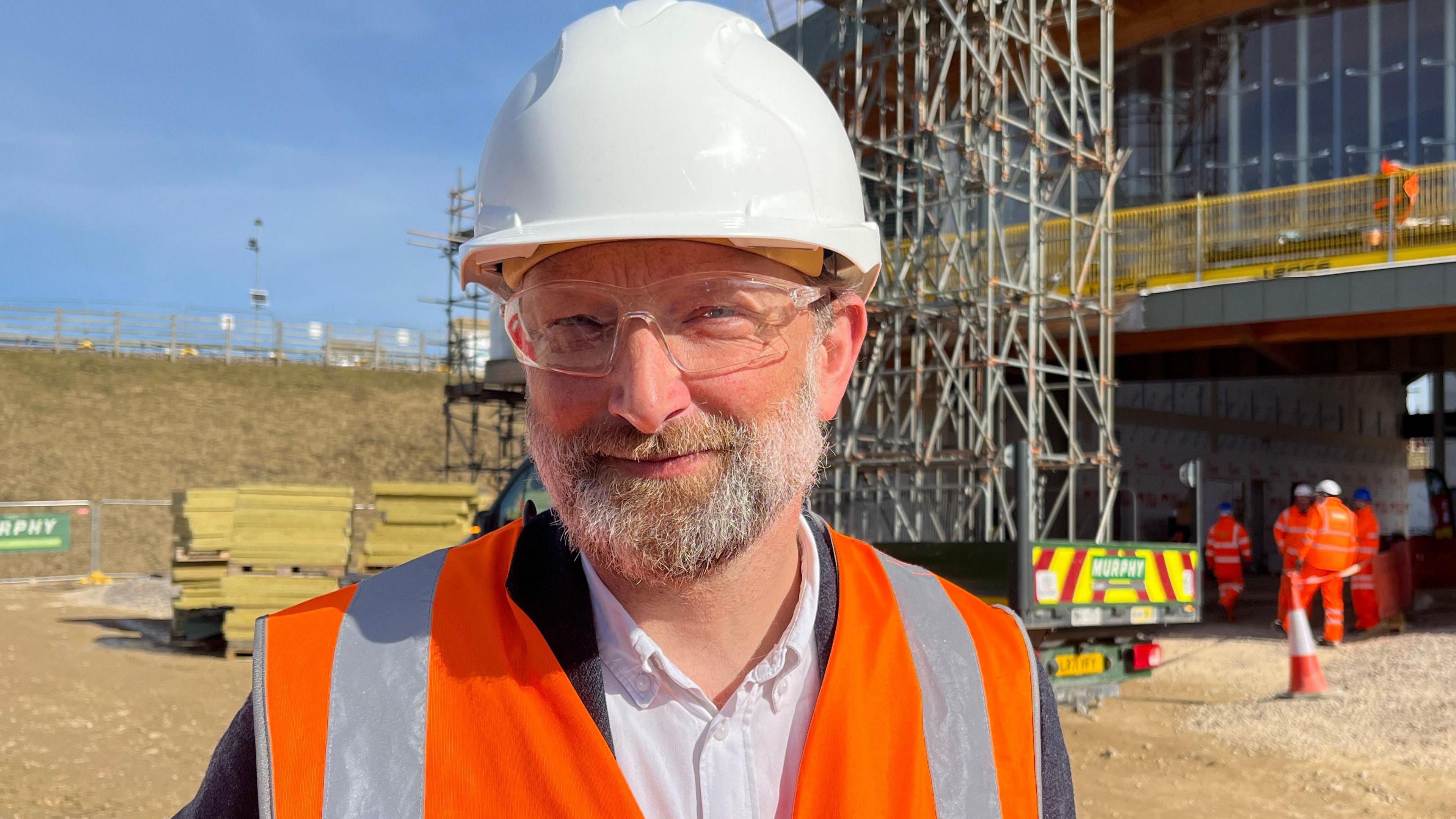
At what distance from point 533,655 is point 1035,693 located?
0.78 m

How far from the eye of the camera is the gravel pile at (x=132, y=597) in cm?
1678

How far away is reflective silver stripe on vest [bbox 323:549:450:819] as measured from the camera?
4.54ft

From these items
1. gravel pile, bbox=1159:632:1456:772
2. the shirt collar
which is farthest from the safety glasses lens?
gravel pile, bbox=1159:632:1456:772

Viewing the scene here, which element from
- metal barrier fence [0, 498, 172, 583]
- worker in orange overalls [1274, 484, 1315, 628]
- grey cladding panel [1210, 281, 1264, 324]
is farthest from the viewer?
metal barrier fence [0, 498, 172, 583]

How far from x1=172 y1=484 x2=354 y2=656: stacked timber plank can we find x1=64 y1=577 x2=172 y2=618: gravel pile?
400 centimetres

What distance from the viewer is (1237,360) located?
63.4ft

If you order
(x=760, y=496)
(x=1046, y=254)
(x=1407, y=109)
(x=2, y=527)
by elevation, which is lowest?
(x=2, y=527)

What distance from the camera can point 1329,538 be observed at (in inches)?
449

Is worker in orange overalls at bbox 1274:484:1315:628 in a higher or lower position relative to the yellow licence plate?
higher

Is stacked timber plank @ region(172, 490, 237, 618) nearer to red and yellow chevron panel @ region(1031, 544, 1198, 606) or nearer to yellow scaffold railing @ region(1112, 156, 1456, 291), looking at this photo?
red and yellow chevron panel @ region(1031, 544, 1198, 606)

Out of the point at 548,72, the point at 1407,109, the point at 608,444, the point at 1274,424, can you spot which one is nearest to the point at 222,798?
the point at 608,444

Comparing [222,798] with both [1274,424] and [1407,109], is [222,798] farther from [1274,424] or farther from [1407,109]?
[1274,424]

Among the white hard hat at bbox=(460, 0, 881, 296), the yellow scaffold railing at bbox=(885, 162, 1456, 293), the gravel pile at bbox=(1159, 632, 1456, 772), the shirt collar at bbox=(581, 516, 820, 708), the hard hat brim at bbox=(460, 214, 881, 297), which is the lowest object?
the gravel pile at bbox=(1159, 632, 1456, 772)

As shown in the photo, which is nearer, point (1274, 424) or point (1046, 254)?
point (1046, 254)
